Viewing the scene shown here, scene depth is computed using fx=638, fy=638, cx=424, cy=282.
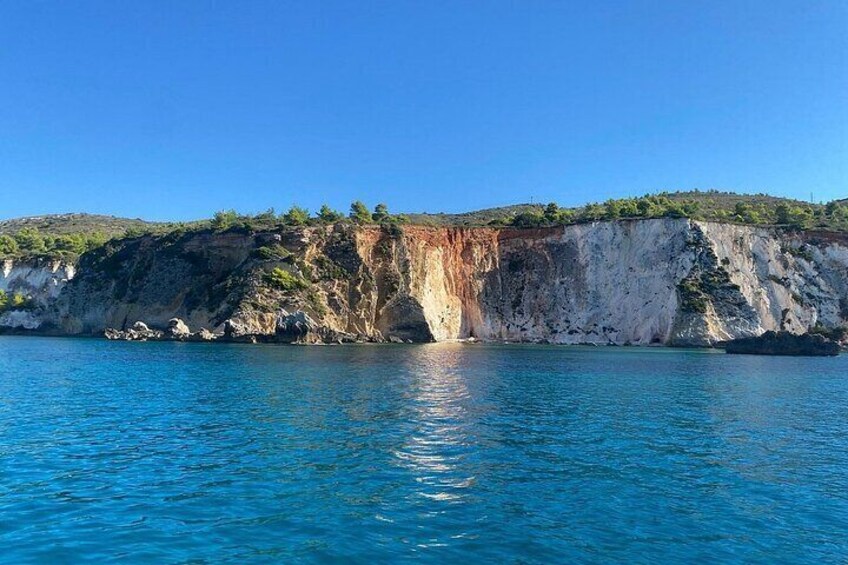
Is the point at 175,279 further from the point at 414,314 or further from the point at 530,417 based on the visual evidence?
the point at 530,417

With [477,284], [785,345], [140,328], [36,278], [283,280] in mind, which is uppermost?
[36,278]

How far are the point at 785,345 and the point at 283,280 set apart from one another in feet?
167

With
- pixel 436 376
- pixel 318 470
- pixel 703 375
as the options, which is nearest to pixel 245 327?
pixel 436 376

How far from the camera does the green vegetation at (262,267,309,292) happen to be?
230 ft

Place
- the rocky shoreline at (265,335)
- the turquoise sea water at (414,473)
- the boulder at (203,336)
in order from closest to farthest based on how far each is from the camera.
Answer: the turquoise sea water at (414,473), the rocky shoreline at (265,335), the boulder at (203,336)

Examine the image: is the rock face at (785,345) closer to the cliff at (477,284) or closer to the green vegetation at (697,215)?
the cliff at (477,284)

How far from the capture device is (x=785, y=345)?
59594 millimetres

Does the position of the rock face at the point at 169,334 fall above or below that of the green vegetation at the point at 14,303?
below

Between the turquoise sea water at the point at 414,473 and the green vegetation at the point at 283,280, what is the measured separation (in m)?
41.5

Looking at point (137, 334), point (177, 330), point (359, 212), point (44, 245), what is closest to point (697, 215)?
point (359, 212)

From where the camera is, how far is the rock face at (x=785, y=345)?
58.4m

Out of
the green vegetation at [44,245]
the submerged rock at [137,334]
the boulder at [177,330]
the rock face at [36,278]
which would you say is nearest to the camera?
the boulder at [177,330]

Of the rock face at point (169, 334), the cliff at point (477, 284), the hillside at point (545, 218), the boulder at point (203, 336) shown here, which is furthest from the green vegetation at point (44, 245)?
the boulder at point (203, 336)

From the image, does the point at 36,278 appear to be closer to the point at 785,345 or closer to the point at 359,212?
the point at 359,212
